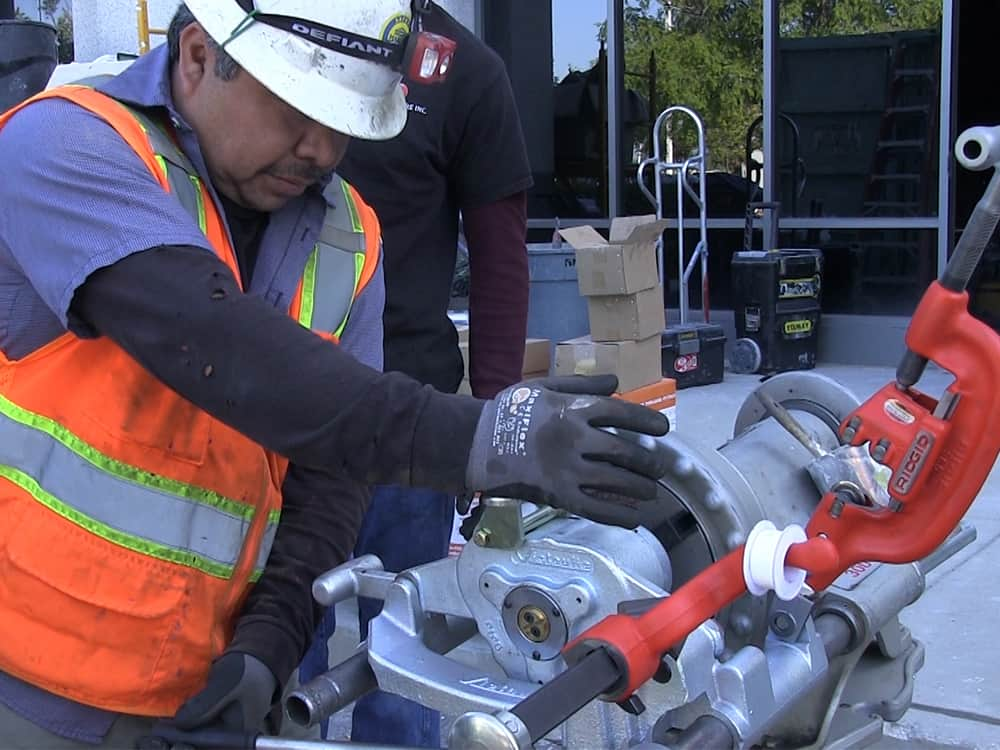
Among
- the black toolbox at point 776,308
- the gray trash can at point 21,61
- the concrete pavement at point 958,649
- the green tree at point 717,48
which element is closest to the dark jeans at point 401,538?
the concrete pavement at point 958,649

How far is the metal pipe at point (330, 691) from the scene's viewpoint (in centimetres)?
141

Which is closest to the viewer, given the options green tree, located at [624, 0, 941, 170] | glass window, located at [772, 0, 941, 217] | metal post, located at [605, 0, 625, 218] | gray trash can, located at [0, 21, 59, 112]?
gray trash can, located at [0, 21, 59, 112]

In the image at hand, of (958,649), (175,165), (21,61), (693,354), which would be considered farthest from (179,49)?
(693,354)

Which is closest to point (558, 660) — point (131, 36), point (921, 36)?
point (131, 36)

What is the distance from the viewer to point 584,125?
29.0 feet

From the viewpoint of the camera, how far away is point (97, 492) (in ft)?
4.84

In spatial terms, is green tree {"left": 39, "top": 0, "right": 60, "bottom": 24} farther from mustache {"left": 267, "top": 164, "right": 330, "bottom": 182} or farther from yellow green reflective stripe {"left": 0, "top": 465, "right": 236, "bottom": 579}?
yellow green reflective stripe {"left": 0, "top": 465, "right": 236, "bottom": 579}

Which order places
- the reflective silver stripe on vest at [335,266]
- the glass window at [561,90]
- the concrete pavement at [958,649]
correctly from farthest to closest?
the glass window at [561,90] < the concrete pavement at [958,649] < the reflective silver stripe on vest at [335,266]

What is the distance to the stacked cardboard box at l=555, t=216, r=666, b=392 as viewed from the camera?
5.42 metres

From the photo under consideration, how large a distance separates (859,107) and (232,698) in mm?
7308

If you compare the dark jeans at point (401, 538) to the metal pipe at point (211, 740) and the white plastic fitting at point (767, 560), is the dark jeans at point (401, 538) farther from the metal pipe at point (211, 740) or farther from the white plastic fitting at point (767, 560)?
the white plastic fitting at point (767, 560)

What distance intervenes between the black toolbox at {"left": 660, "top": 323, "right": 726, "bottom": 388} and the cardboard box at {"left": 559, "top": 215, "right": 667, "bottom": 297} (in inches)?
47.9

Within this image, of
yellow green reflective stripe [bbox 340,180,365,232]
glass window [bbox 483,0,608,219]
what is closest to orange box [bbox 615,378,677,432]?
yellow green reflective stripe [bbox 340,180,365,232]

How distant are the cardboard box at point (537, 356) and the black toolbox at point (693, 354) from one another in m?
2.33
